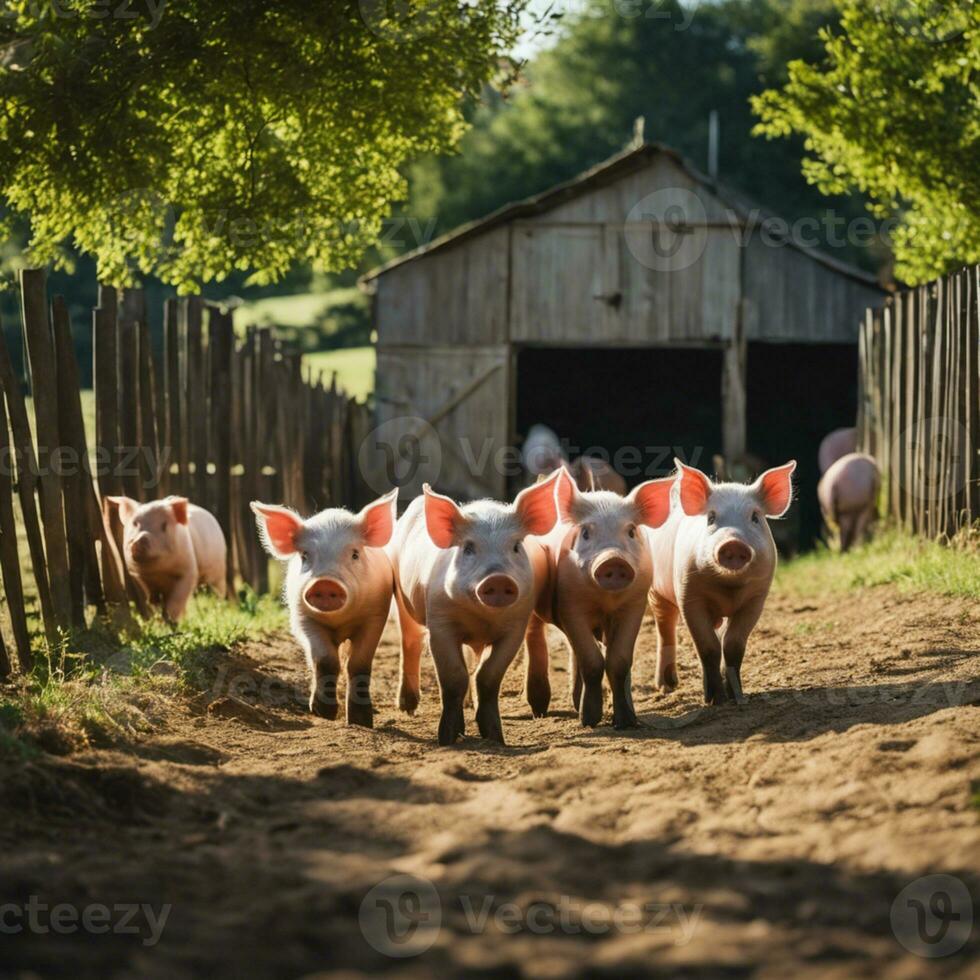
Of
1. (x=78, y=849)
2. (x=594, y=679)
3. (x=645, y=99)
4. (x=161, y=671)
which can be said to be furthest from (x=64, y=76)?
(x=645, y=99)

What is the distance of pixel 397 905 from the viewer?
10.7ft

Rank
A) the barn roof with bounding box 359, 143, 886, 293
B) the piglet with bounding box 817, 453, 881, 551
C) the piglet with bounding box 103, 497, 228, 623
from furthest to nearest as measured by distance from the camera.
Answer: the barn roof with bounding box 359, 143, 886, 293 → the piglet with bounding box 817, 453, 881, 551 → the piglet with bounding box 103, 497, 228, 623

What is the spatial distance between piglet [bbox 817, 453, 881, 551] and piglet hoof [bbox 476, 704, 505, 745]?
7934mm

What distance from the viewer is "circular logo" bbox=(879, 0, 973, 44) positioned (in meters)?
12.0

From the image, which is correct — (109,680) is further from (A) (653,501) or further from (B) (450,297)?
(B) (450,297)

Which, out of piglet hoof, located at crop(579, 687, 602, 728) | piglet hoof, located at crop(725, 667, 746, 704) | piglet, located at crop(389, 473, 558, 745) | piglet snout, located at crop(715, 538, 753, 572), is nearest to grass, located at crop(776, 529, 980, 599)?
piglet hoof, located at crop(725, 667, 746, 704)

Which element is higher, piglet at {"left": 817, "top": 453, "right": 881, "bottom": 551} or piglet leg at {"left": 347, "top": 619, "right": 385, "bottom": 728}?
piglet at {"left": 817, "top": 453, "right": 881, "bottom": 551}

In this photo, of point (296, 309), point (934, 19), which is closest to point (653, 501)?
point (934, 19)

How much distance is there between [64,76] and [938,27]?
25.3ft

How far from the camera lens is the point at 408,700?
7.19 m

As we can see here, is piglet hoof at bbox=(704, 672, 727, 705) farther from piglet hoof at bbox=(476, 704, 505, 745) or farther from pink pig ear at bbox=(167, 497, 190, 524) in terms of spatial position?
pink pig ear at bbox=(167, 497, 190, 524)

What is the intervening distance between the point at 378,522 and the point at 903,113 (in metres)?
8.66

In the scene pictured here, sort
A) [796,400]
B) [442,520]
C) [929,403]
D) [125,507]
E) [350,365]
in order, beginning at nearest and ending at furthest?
[442,520], [125,507], [929,403], [796,400], [350,365]

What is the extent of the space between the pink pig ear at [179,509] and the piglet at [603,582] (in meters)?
2.91
